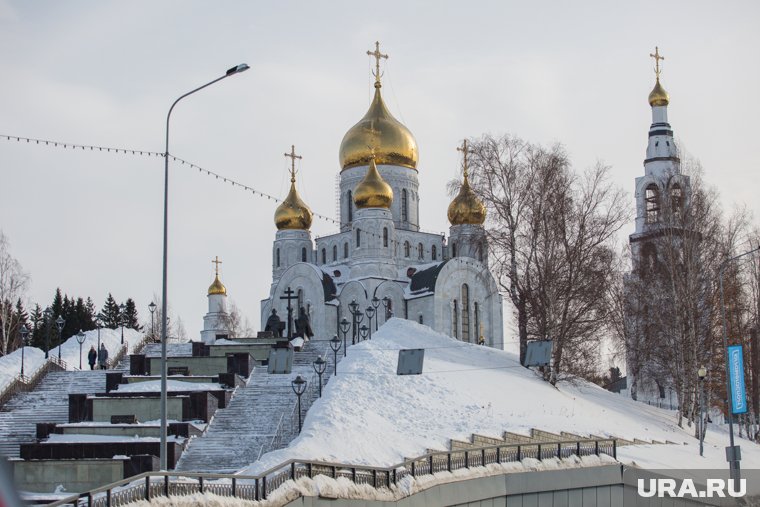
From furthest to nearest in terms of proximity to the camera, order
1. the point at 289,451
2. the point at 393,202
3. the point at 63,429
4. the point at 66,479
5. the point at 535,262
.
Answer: the point at 393,202 → the point at 535,262 → the point at 63,429 → the point at 66,479 → the point at 289,451

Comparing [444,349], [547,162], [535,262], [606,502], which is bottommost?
[606,502]

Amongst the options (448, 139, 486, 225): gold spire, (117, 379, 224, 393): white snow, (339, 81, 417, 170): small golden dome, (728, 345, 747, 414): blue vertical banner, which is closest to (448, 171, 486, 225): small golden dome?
(448, 139, 486, 225): gold spire

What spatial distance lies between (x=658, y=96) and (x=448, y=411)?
37369mm

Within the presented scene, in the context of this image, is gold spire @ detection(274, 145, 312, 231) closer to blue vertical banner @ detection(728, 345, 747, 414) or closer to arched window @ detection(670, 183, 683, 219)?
arched window @ detection(670, 183, 683, 219)

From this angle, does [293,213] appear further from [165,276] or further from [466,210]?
[165,276]

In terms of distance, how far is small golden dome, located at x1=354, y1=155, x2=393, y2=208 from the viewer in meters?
55.0

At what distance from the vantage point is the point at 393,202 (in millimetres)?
60688

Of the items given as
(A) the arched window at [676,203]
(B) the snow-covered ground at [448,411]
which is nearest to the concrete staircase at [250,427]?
(B) the snow-covered ground at [448,411]

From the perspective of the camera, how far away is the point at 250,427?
28.6m

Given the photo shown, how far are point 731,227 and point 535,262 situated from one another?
33.3ft

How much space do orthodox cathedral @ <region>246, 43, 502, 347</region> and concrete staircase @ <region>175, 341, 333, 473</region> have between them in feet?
65.5

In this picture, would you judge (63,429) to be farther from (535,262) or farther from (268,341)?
(535,262)

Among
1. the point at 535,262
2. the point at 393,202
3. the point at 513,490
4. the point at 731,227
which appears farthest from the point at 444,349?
the point at 393,202

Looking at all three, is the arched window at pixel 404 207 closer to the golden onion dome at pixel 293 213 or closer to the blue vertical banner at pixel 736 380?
the golden onion dome at pixel 293 213
